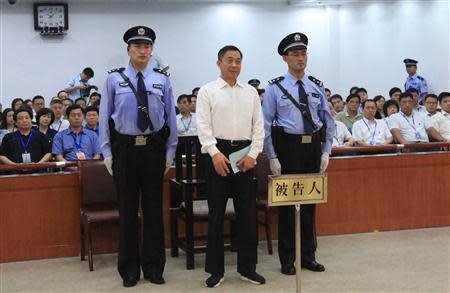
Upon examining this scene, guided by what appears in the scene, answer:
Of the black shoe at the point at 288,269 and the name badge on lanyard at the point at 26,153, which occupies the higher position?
the name badge on lanyard at the point at 26,153

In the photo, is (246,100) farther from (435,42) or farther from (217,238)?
(435,42)

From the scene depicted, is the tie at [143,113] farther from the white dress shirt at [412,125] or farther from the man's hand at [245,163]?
the white dress shirt at [412,125]

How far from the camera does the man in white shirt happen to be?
14.0ft

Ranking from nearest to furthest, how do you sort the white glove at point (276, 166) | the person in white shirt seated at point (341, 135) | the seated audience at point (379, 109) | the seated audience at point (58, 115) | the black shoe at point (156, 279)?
the black shoe at point (156, 279) → the white glove at point (276, 166) → the person in white shirt seated at point (341, 135) → the seated audience at point (58, 115) → the seated audience at point (379, 109)

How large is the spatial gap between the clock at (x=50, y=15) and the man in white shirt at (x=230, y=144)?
29.1 feet

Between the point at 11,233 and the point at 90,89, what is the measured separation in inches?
280

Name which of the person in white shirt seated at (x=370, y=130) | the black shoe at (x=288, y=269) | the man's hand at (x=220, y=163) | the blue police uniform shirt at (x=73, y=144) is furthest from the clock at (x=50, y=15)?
the black shoe at (x=288, y=269)

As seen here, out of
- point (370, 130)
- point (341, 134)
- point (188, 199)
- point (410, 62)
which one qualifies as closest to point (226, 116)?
point (188, 199)

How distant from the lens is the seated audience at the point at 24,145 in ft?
19.0

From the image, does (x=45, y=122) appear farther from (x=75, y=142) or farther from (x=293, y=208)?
(x=293, y=208)

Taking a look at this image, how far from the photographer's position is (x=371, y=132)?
23.0 ft

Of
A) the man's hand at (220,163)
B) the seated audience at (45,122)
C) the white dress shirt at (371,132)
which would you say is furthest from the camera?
the white dress shirt at (371,132)

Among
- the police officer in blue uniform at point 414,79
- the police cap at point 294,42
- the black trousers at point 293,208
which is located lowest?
the black trousers at point 293,208

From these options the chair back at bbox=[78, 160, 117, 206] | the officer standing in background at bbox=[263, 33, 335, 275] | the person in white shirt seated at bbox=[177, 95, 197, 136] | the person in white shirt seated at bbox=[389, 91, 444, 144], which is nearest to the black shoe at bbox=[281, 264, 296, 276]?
the officer standing in background at bbox=[263, 33, 335, 275]
